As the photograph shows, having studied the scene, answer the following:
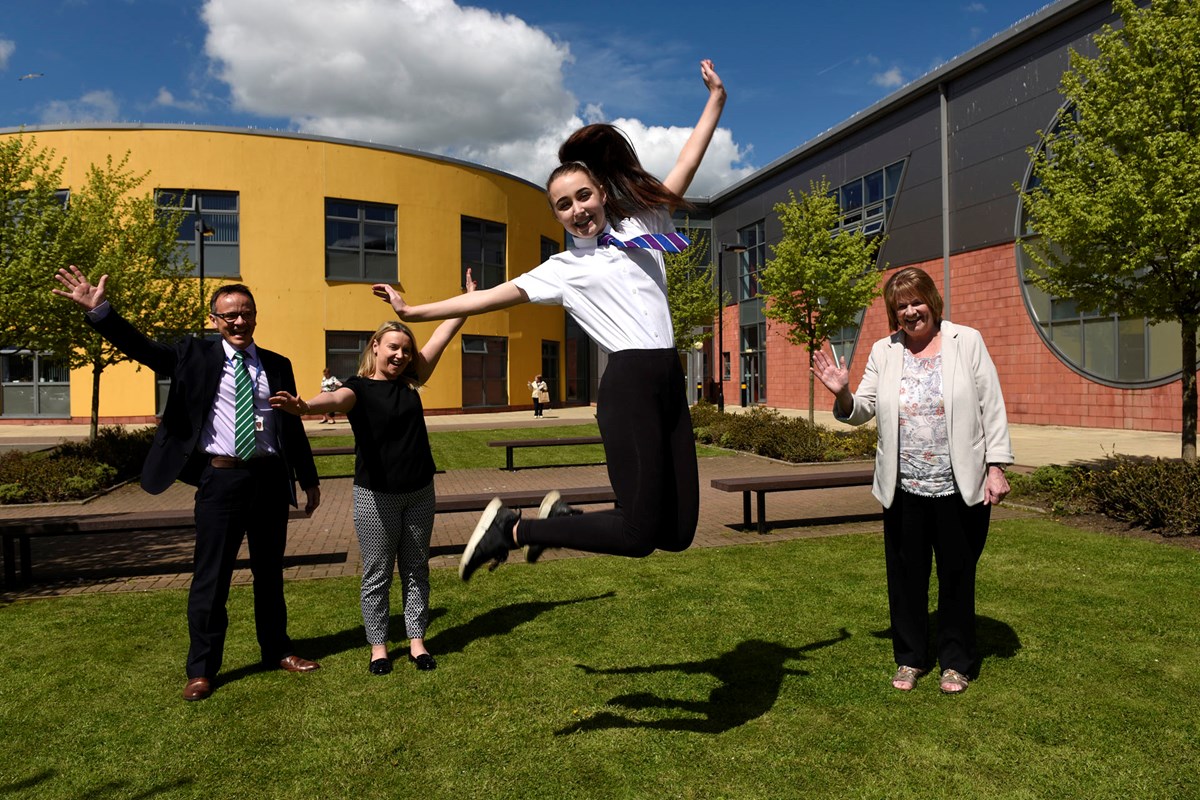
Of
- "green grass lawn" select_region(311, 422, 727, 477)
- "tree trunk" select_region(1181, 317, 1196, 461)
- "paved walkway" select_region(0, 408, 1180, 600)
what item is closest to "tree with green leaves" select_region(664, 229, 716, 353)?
"green grass lawn" select_region(311, 422, 727, 477)

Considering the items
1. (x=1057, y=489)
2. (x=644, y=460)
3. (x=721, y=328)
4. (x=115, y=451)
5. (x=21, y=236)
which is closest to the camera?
(x=644, y=460)

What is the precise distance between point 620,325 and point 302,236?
97.0ft

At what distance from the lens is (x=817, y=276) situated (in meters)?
21.7

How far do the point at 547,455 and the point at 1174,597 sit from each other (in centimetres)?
1337

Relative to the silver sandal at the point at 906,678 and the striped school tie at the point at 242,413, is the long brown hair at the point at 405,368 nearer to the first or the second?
the striped school tie at the point at 242,413

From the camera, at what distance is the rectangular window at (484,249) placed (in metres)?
33.9

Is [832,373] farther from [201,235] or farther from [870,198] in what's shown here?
[870,198]

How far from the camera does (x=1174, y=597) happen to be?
5.45 m

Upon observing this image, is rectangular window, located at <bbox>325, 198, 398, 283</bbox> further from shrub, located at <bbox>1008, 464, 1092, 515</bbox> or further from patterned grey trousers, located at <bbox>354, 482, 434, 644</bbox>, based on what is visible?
patterned grey trousers, located at <bbox>354, 482, 434, 644</bbox>

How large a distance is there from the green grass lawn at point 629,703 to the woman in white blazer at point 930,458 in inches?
11.5

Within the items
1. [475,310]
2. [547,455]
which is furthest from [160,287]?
[475,310]

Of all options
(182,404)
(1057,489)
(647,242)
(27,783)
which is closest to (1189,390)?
(1057,489)

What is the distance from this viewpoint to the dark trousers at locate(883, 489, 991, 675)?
3.85 metres

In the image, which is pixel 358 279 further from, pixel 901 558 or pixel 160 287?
pixel 901 558
